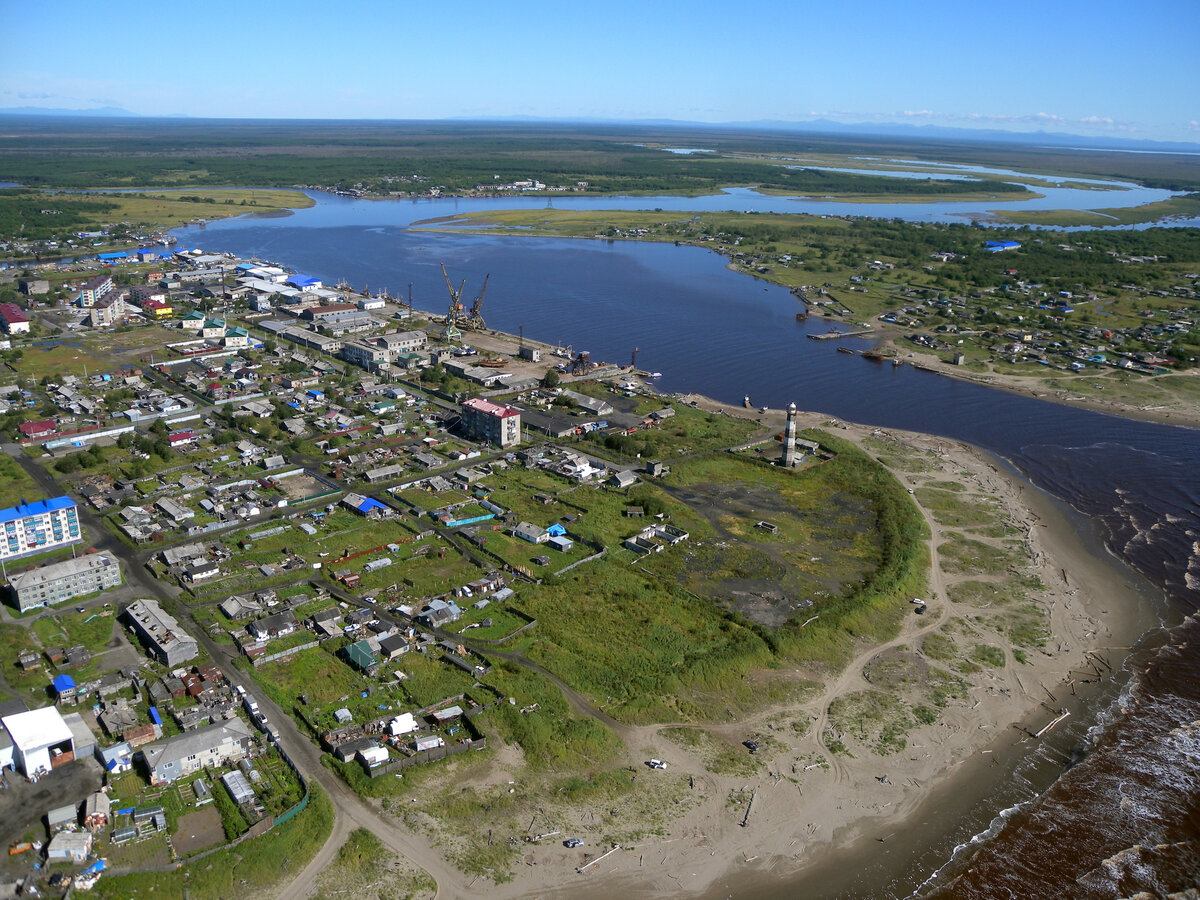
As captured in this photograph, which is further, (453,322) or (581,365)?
(453,322)

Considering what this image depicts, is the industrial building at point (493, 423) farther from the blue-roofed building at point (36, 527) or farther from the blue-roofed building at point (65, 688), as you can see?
the blue-roofed building at point (65, 688)

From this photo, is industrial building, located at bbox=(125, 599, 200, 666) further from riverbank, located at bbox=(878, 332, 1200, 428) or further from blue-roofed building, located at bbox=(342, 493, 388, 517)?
riverbank, located at bbox=(878, 332, 1200, 428)

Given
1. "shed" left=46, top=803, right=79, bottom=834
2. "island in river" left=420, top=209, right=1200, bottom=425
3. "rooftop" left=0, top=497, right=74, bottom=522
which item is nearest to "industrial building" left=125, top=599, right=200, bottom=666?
"shed" left=46, top=803, right=79, bottom=834

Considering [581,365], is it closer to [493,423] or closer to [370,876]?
[493,423]

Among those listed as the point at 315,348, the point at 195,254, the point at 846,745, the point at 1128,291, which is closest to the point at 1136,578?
the point at 846,745

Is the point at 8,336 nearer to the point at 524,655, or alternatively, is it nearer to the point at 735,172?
the point at 524,655

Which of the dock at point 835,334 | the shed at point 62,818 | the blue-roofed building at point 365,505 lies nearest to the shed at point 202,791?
the shed at point 62,818

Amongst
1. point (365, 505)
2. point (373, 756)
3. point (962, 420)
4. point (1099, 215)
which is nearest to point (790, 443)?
point (962, 420)
